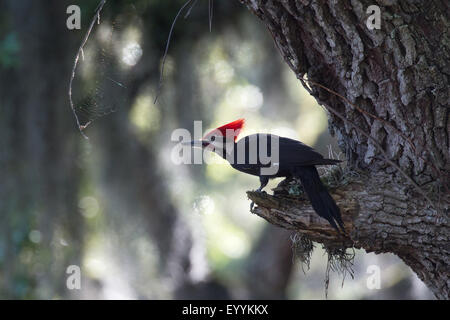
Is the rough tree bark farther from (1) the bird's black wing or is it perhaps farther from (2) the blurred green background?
(2) the blurred green background

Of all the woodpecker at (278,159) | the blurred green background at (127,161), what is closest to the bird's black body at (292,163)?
the woodpecker at (278,159)

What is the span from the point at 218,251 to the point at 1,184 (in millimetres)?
3051

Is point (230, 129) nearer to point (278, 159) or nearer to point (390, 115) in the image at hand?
point (278, 159)

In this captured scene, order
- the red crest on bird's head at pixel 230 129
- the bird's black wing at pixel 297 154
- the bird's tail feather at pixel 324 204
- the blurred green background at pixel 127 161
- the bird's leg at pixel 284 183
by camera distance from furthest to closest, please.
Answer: the blurred green background at pixel 127 161, the red crest on bird's head at pixel 230 129, the bird's leg at pixel 284 183, the bird's black wing at pixel 297 154, the bird's tail feather at pixel 324 204

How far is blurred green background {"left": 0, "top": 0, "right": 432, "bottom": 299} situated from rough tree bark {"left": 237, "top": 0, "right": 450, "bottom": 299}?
2.04 metres

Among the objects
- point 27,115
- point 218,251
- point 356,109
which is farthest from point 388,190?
point 218,251

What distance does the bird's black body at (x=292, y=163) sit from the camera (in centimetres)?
249

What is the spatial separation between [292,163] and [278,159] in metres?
0.17

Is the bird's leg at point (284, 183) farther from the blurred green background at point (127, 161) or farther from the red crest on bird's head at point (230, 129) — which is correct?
the blurred green background at point (127, 161)

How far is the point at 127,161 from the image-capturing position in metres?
5.32

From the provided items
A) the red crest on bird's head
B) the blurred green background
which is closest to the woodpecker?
the red crest on bird's head

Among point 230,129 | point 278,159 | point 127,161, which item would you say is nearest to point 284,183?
point 278,159

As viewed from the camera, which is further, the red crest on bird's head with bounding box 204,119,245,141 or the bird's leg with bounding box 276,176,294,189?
the red crest on bird's head with bounding box 204,119,245,141

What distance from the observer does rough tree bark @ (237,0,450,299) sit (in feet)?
8.11
